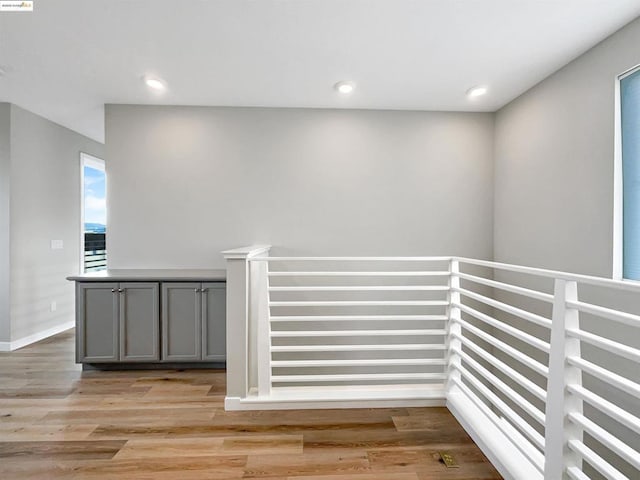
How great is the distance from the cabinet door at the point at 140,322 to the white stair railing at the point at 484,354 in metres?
1.08

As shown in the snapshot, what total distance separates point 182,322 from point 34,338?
2145 millimetres

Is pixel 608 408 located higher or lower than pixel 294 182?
lower

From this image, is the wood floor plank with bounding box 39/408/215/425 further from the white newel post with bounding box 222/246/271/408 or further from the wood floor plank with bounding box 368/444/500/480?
the wood floor plank with bounding box 368/444/500/480

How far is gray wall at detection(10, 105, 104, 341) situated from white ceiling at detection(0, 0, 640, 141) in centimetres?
69

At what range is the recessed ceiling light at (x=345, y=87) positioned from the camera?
9.95ft

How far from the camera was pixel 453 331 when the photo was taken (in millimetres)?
2449

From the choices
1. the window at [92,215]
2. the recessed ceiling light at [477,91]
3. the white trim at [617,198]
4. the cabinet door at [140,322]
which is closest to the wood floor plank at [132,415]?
the cabinet door at [140,322]

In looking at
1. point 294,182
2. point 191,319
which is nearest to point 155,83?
point 294,182

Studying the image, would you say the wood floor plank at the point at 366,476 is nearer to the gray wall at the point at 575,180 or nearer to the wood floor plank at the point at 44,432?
the wood floor plank at the point at 44,432

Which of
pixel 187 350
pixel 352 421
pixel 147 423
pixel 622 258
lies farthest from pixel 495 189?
pixel 147 423

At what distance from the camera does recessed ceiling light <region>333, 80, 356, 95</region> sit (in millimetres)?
3033

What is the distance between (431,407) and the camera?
7.86 feet

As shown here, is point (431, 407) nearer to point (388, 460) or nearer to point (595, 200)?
point (388, 460)

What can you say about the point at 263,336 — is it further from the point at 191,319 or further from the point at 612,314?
the point at 612,314
